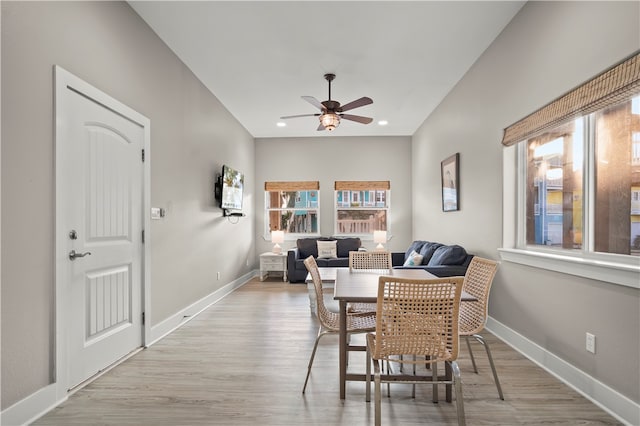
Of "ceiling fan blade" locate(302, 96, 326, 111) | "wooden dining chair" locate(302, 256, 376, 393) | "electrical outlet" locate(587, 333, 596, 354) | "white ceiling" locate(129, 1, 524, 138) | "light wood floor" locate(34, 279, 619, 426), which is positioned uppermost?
"white ceiling" locate(129, 1, 524, 138)

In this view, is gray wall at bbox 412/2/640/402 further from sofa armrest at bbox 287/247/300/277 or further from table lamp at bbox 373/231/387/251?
sofa armrest at bbox 287/247/300/277

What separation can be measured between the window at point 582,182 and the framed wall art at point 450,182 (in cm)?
122

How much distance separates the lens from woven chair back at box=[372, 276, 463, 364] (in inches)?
65.5

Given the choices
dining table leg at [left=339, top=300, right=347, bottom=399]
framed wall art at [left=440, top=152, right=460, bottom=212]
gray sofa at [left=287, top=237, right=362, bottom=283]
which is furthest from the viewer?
gray sofa at [left=287, top=237, right=362, bottom=283]

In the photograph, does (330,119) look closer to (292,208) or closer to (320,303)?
(320,303)

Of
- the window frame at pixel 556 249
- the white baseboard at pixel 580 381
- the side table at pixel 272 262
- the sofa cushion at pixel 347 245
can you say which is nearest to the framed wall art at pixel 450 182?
the window frame at pixel 556 249

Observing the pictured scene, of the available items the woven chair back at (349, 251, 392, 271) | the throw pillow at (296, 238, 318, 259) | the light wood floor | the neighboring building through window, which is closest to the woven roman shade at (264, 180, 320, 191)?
the throw pillow at (296, 238, 318, 259)

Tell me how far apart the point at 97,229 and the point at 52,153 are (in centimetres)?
65

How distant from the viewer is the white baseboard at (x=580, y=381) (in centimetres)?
186

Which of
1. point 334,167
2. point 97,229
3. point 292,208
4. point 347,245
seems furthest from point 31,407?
point 334,167

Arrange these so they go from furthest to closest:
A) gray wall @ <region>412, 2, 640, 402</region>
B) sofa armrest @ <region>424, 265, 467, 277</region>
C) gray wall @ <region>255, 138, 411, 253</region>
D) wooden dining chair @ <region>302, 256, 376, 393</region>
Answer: gray wall @ <region>255, 138, 411, 253</region> → sofa armrest @ <region>424, 265, 467, 277</region> → wooden dining chair @ <region>302, 256, 376, 393</region> → gray wall @ <region>412, 2, 640, 402</region>

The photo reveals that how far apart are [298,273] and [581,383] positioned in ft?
15.0

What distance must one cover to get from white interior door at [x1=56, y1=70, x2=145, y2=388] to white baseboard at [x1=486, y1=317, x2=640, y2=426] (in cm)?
342

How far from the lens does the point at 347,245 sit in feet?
22.4
